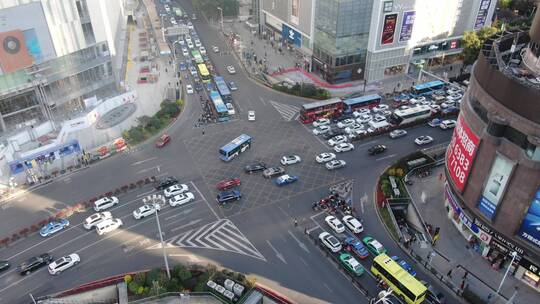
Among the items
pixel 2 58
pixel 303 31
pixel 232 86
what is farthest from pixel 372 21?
pixel 2 58

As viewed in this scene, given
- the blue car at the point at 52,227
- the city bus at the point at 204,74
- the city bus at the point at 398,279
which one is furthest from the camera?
the city bus at the point at 204,74

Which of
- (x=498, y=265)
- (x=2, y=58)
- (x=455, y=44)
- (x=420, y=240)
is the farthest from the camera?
(x=455, y=44)

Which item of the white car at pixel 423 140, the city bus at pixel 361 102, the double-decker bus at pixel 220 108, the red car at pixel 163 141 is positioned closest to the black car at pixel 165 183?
the red car at pixel 163 141

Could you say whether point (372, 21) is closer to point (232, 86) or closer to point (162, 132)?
point (232, 86)

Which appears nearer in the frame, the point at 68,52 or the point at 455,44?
the point at 68,52

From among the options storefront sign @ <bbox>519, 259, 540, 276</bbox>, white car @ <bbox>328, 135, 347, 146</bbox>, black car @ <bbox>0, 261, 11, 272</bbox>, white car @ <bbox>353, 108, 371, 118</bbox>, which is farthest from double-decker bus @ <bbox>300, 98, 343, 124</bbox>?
black car @ <bbox>0, 261, 11, 272</bbox>

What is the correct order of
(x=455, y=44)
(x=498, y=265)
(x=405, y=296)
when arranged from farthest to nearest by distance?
(x=455, y=44)
(x=498, y=265)
(x=405, y=296)

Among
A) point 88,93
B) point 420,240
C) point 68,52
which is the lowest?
point 420,240

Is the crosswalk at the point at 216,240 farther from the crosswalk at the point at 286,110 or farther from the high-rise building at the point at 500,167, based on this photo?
the crosswalk at the point at 286,110
